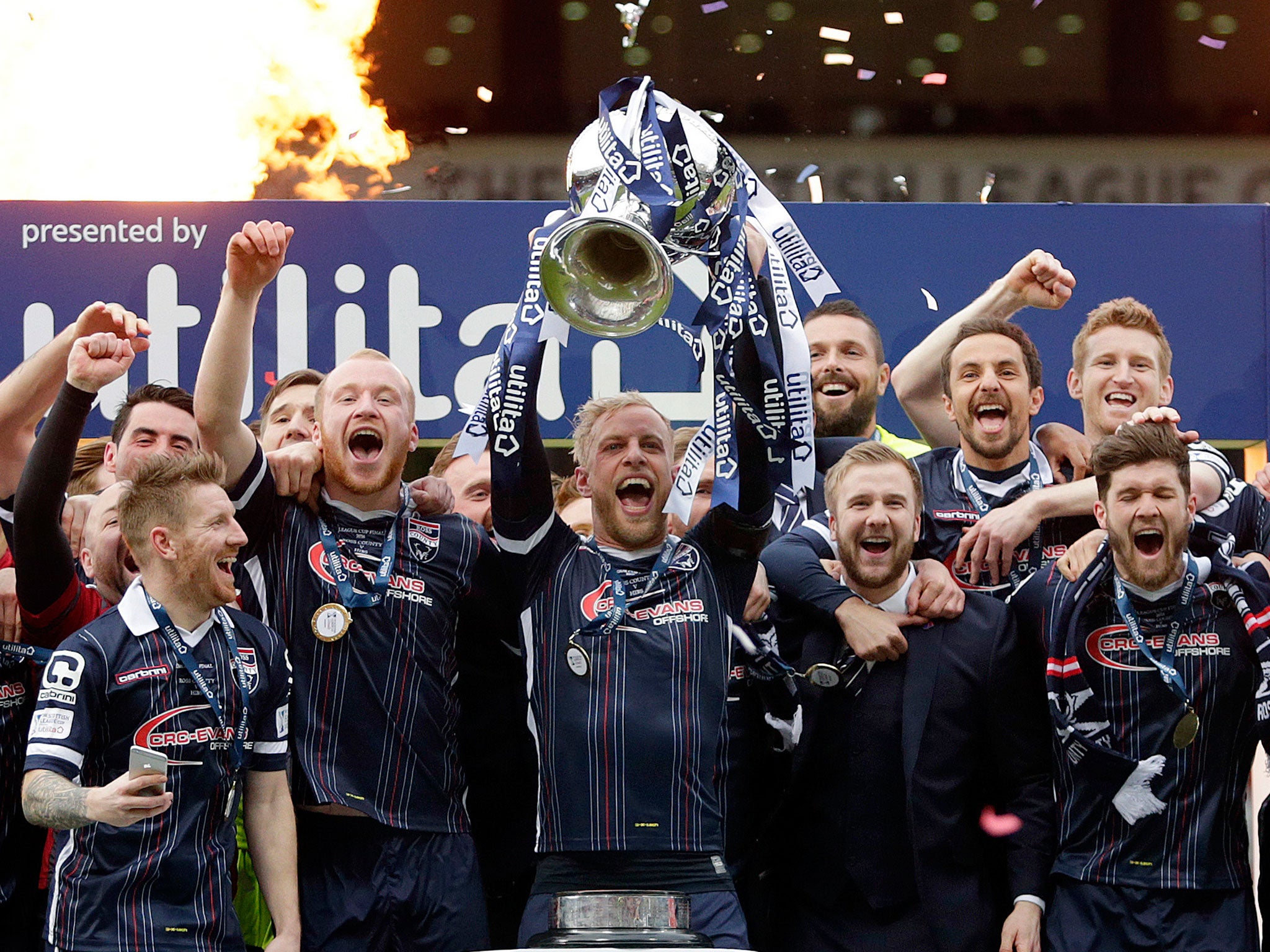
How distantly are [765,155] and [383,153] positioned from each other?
6.97 feet

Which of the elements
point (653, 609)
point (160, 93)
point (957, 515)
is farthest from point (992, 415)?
point (160, 93)

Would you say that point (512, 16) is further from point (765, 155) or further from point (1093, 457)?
point (1093, 457)

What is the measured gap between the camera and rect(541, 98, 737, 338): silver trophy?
11.3ft

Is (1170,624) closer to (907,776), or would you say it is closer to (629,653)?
(907,776)

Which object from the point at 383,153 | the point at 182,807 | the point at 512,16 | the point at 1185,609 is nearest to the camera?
the point at 182,807

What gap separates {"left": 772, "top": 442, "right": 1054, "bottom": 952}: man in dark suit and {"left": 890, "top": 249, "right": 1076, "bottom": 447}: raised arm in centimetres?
72

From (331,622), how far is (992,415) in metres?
1.83

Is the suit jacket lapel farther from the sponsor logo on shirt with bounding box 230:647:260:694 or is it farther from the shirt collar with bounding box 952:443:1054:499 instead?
the sponsor logo on shirt with bounding box 230:647:260:694

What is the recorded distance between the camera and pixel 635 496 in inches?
160

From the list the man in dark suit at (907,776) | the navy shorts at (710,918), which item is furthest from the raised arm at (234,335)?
the man in dark suit at (907,776)

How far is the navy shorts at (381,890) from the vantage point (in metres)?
3.82

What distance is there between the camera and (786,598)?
4.25 meters

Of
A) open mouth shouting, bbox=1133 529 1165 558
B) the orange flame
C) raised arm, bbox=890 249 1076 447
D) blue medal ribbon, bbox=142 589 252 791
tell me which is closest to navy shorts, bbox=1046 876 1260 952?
open mouth shouting, bbox=1133 529 1165 558

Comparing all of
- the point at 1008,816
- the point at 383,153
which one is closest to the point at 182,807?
the point at 1008,816
